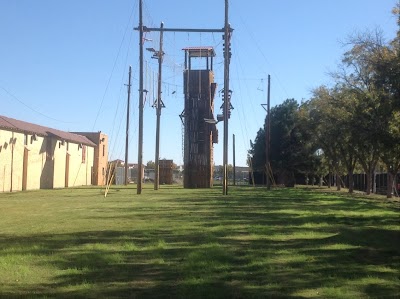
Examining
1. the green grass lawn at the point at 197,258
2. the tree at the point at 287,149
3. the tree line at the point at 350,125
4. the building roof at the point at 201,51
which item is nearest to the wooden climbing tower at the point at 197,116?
the building roof at the point at 201,51

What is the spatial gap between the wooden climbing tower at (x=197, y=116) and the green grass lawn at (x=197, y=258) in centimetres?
3393

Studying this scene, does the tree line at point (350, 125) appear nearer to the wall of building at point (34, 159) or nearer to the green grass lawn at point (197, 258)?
the green grass lawn at point (197, 258)

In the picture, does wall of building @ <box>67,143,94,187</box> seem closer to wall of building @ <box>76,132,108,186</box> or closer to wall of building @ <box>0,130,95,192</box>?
wall of building @ <box>0,130,95,192</box>

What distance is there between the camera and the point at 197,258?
1119 centimetres

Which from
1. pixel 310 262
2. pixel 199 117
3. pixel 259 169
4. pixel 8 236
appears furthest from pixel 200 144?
pixel 310 262

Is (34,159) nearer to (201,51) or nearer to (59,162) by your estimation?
(59,162)

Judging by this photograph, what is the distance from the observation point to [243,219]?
19969 millimetres

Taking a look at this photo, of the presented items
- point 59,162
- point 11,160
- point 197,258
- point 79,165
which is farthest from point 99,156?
point 197,258

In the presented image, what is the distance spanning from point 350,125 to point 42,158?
32871mm

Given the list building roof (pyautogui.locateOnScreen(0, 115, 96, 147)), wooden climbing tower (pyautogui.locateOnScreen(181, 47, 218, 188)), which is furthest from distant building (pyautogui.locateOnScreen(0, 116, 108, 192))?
wooden climbing tower (pyautogui.locateOnScreen(181, 47, 218, 188))

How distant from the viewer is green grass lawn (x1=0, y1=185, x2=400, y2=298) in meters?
8.55

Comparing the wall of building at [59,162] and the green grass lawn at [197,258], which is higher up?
the wall of building at [59,162]

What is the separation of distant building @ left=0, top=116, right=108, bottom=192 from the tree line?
78.2ft

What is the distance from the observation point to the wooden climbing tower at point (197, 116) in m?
53.1
